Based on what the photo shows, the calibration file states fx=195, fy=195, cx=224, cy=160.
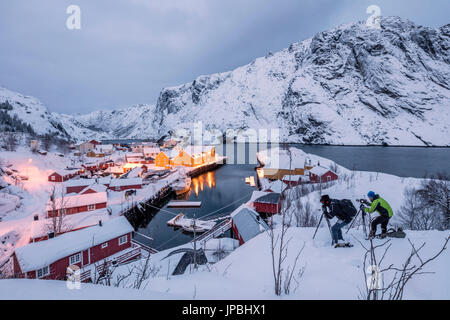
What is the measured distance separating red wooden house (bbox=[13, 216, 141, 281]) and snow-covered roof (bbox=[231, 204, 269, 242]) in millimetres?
8994

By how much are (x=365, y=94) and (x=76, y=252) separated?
160m

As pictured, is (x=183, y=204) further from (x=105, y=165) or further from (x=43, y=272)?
(x=105, y=165)

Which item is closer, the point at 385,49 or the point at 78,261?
the point at 78,261

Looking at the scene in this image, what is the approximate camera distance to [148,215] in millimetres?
26125

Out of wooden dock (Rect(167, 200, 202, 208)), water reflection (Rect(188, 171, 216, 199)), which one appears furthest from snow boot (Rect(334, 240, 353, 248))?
water reflection (Rect(188, 171, 216, 199))

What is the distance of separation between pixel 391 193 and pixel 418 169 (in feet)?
120

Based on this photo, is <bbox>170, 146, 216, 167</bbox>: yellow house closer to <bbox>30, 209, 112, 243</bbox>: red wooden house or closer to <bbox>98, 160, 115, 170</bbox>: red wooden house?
<bbox>98, 160, 115, 170</bbox>: red wooden house

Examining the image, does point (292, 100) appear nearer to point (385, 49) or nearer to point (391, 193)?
point (385, 49)

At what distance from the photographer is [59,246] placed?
42.0 ft

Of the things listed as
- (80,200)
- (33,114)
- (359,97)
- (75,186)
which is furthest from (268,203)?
(359,97)

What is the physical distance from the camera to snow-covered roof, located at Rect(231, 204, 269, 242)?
15.2m

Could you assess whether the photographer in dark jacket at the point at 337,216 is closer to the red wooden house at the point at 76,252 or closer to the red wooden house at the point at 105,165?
Result: the red wooden house at the point at 76,252

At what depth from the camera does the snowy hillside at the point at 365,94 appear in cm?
11074

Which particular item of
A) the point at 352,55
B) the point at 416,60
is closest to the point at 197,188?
the point at 352,55
